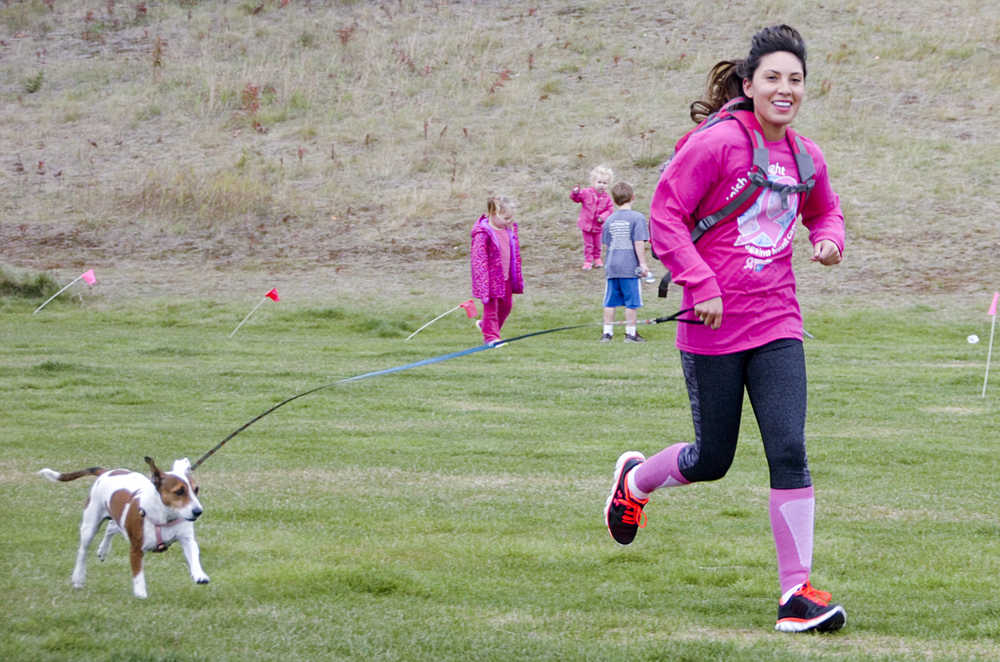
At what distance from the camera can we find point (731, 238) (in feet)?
16.0

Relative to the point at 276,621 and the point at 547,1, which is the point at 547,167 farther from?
the point at 276,621

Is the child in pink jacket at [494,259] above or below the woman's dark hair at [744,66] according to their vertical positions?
below

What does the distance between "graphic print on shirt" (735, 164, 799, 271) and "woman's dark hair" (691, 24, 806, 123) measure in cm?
45

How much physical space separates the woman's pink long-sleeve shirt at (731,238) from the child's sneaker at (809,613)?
3.10ft

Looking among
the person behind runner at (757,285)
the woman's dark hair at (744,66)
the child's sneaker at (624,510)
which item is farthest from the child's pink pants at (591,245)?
the person behind runner at (757,285)

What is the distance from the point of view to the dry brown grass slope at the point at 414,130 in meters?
22.5

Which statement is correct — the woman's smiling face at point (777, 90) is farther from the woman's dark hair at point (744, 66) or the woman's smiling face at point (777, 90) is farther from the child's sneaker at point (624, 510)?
the child's sneaker at point (624, 510)

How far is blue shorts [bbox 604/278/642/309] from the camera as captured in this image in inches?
627

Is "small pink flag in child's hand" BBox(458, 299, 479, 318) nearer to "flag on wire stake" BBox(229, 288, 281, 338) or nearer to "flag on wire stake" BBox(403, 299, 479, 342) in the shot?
"flag on wire stake" BBox(403, 299, 479, 342)

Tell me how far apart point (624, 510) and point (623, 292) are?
1034cm

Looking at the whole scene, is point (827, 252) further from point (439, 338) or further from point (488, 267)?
point (439, 338)

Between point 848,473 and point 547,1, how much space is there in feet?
90.7

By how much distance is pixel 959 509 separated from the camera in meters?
7.21

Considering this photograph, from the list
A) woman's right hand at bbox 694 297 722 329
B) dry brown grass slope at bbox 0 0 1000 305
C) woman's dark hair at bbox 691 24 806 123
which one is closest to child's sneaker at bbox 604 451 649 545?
woman's right hand at bbox 694 297 722 329
